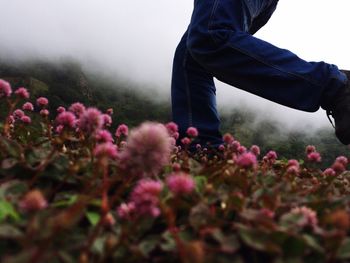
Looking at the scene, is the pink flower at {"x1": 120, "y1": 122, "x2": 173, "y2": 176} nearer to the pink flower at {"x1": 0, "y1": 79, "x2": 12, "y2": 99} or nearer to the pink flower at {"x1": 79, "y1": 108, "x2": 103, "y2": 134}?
the pink flower at {"x1": 79, "y1": 108, "x2": 103, "y2": 134}

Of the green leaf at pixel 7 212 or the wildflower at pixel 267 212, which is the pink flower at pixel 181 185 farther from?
the green leaf at pixel 7 212

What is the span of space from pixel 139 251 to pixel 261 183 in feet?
2.42

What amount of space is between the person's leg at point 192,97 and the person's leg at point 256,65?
21.5 inches

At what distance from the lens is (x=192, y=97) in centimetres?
375

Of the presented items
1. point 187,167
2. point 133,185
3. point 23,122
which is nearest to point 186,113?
point 23,122

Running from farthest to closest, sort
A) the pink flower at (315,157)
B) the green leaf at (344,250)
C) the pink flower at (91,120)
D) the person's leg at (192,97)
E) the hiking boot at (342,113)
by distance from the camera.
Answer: the person's leg at (192,97)
the hiking boot at (342,113)
the pink flower at (315,157)
the pink flower at (91,120)
the green leaf at (344,250)

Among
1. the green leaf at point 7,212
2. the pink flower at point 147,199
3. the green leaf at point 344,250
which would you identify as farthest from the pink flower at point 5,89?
the green leaf at point 344,250

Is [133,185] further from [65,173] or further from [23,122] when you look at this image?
[23,122]

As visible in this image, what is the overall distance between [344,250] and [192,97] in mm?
2902

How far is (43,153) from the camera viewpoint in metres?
1.40

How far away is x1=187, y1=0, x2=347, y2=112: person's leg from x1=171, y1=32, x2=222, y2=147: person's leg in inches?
21.5

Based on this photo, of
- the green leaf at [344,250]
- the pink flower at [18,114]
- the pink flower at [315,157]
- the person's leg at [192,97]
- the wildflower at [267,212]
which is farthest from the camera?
the person's leg at [192,97]

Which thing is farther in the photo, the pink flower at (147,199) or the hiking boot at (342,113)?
the hiking boot at (342,113)

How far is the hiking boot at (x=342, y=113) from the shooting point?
2.91 metres
